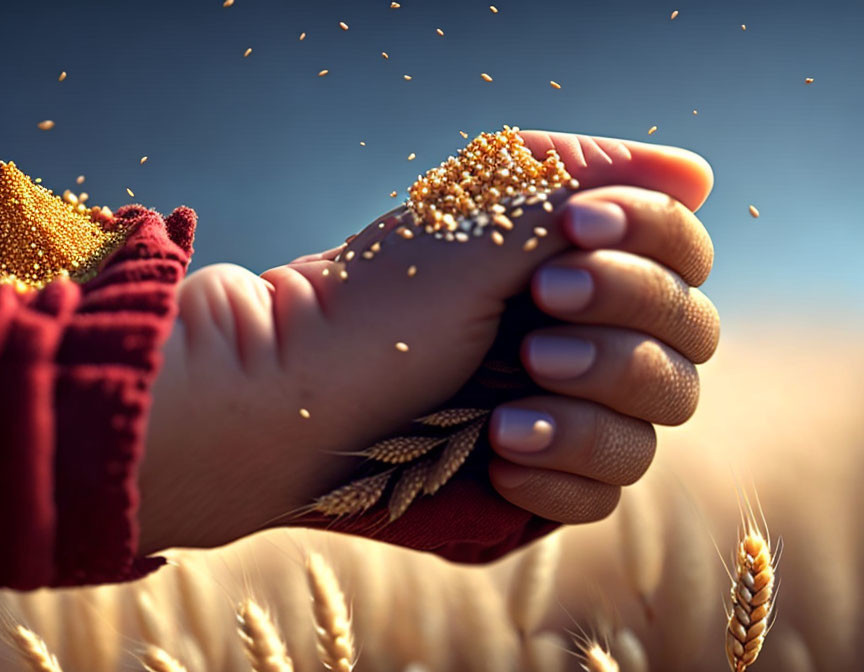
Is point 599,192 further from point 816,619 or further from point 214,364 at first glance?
point 816,619

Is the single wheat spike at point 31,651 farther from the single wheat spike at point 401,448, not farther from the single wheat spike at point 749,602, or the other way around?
the single wheat spike at point 749,602

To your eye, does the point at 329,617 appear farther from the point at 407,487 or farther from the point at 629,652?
the point at 629,652

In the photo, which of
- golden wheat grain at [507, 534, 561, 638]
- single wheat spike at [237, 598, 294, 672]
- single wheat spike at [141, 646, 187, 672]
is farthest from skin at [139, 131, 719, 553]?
golden wheat grain at [507, 534, 561, 638]

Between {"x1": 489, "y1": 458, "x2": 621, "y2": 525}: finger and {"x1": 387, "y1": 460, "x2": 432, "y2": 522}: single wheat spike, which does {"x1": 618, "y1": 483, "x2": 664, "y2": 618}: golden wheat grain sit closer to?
{"x1": 489, "y1": 458, "x2": 621, "y2": 525}: finger

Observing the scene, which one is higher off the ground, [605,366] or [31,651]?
[605,366]

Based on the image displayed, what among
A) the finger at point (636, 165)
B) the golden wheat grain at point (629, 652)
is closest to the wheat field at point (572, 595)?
the golden wheat grain at point (629, 652)

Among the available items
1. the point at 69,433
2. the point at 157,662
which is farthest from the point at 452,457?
the point at 157,662
